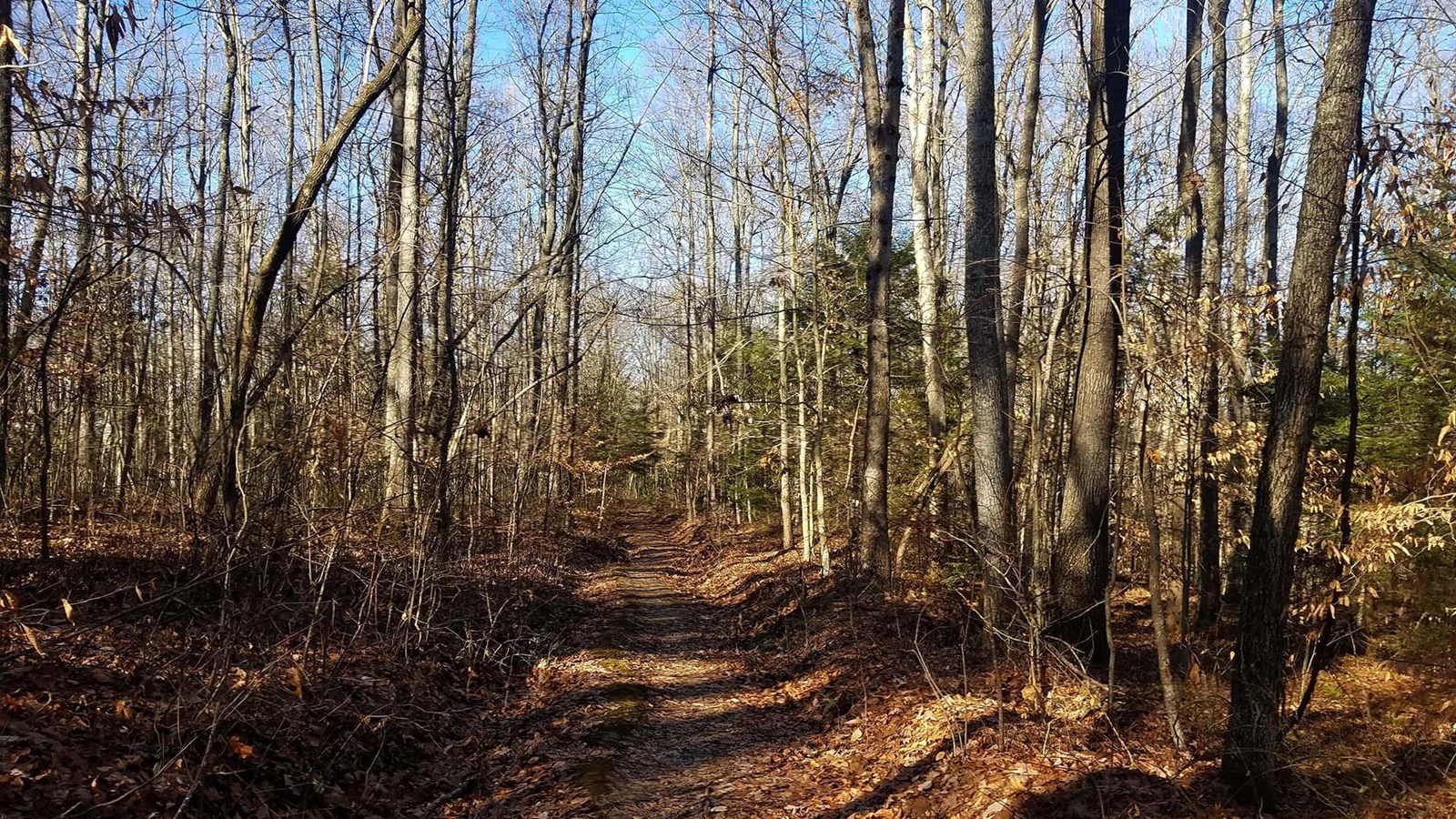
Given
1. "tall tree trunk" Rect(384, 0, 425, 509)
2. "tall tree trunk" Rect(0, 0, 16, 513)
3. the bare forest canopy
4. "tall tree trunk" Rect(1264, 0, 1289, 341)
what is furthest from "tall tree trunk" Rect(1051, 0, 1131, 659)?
"tall tree trunk" Rect(0, 0, 16, 513)

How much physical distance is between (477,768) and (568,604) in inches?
233

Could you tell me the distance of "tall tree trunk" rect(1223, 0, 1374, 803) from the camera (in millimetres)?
4766

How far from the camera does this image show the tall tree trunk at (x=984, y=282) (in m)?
7.62

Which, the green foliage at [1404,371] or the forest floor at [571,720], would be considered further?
the green foliage at [1404,371]

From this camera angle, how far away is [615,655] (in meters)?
9.15

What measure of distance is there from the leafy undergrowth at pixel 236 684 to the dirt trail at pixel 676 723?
98cm

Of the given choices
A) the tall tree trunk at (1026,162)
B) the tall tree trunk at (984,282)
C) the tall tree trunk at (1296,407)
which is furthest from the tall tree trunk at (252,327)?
the tall tree trunk at (1026,162)

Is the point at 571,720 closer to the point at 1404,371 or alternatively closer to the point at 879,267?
the point at 879,267

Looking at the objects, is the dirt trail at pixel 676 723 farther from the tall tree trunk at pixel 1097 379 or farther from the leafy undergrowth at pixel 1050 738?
the tall tree trunk at pixel 1097 379

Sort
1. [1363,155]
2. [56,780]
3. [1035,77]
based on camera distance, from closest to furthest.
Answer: [56,780] → [1363,155] → [1035,77]

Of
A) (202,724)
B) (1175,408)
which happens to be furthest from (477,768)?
(1175,408)

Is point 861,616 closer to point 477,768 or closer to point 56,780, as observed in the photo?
point 477,768

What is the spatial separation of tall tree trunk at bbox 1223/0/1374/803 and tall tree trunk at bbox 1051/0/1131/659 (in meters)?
2.04

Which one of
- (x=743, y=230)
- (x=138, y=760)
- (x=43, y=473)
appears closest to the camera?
(x=138, y=760)
